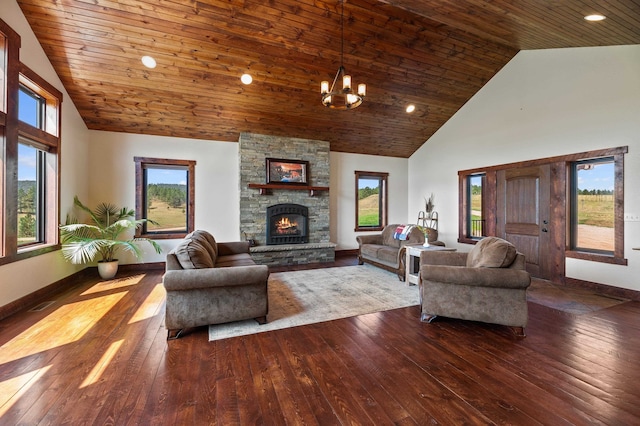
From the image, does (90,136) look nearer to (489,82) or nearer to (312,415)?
(312,415)

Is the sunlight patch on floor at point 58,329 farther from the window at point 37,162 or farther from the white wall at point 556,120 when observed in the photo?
the white wall at point 556,120

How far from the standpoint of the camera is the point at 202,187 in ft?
19.6

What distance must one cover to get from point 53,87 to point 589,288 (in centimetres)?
886

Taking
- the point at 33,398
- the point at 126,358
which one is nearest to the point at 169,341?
the point at 126,358

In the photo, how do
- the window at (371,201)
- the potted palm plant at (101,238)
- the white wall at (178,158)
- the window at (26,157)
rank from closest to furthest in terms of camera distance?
the window at (26,157)
the potted palm plant at (101,238)
the white wall at (178,158)
the window at (371,201)

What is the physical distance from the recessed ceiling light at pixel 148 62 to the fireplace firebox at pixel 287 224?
332 centimetres

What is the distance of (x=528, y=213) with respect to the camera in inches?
199

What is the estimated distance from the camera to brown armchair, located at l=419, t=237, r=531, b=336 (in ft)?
8.89

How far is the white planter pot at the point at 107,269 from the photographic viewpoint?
4758mm

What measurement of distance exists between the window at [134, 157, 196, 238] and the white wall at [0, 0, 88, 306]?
0.91m

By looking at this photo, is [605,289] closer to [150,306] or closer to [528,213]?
[528,213]

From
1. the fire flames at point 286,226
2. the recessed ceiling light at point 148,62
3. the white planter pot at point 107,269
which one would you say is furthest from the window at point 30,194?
the fire flames at point 286,226

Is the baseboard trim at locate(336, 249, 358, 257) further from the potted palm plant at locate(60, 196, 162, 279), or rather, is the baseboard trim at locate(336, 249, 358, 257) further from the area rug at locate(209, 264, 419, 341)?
the potted palm plant at locate(60, 196, 162, 279)

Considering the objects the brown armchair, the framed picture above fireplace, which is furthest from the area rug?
the framed picture above fireplace
